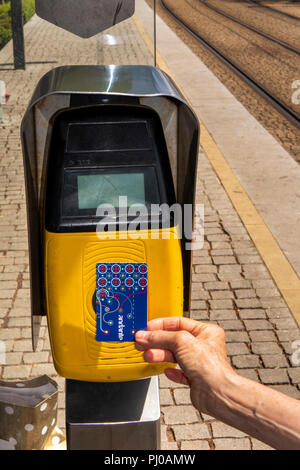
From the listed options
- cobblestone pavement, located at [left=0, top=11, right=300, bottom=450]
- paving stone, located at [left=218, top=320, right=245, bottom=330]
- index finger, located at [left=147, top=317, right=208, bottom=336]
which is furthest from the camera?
paving stone, located at [left=218, top=320, right=245, bottom=330]

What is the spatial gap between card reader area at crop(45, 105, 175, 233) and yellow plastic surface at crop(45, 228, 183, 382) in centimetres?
7

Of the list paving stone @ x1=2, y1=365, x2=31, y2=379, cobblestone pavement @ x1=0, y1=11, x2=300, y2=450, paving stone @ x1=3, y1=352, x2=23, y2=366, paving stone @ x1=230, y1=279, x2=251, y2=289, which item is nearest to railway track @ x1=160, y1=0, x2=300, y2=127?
cobblestone pavement @ x1=0, y1=11, x2=300, y2=450

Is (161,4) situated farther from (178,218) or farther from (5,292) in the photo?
(178,218)

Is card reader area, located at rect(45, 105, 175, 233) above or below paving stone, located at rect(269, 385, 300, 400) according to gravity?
above

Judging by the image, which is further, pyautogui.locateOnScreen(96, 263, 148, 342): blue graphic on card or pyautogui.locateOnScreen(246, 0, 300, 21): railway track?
pyautogui.locateOnScreen(246, 0, 300, 21): railway track

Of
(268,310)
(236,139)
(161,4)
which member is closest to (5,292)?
(268,310)

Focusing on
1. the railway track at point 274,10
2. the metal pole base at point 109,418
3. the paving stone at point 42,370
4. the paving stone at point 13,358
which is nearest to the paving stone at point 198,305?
the paving stone at point 42,370

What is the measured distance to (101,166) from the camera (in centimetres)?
243

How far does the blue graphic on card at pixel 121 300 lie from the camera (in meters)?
2.38

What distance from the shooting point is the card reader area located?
243 centimetres

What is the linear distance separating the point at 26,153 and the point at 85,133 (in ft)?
0.85

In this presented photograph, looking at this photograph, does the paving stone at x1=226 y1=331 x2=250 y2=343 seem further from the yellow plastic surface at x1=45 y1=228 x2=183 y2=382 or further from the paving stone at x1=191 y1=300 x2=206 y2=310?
the yellow plastic surface at x1=45 y1=228 x2=183 y2=382

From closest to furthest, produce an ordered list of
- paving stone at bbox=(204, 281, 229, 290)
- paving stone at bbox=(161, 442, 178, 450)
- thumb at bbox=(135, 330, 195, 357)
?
thumb at bbox=(135, 330, 195, 357)
paving stone at bbox=(161, 442, 178, 450)
paving stone at bbox=(204, 281, 229, 290)

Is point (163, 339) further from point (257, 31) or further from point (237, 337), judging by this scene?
point (257, 31)
